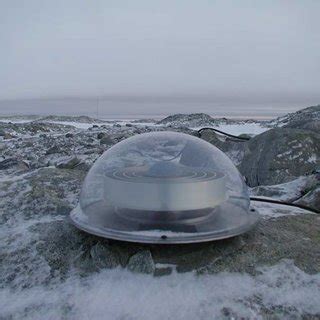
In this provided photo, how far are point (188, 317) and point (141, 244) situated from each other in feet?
1.85

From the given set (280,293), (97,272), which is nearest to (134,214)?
(97,272)

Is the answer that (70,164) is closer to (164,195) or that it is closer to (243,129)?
(164,195)

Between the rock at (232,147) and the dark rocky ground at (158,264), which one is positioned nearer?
the dark rocky ground at (158,264)

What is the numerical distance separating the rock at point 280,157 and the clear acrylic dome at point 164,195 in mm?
3706

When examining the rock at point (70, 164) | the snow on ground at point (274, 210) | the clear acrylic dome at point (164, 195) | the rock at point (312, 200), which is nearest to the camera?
the clear acrylic dome at point (164, 195)

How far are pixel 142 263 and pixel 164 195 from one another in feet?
1.25

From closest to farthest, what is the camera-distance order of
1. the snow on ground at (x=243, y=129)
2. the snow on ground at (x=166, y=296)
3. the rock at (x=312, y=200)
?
the snow on ground at (x=166, y=296), the rock at (x=312, y=200), the snow on ground at (x=243, y=129)

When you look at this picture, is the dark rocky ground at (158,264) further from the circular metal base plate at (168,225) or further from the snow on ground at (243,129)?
the snow on ground at (243,129)

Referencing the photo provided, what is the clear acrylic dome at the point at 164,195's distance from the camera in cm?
234

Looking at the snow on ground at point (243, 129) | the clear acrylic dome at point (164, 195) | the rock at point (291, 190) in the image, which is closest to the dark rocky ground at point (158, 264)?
the clear acrylic dome at point (164, 195)

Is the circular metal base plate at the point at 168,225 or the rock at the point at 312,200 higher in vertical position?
the circular metal base plate at the point at 168,225

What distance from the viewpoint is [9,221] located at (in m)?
3.08

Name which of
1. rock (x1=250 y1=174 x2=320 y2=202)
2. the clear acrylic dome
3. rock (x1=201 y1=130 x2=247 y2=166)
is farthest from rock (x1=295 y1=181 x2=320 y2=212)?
rock (x1=201 y1=130 x2=247 y2=166)

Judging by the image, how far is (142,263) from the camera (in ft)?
7.39
